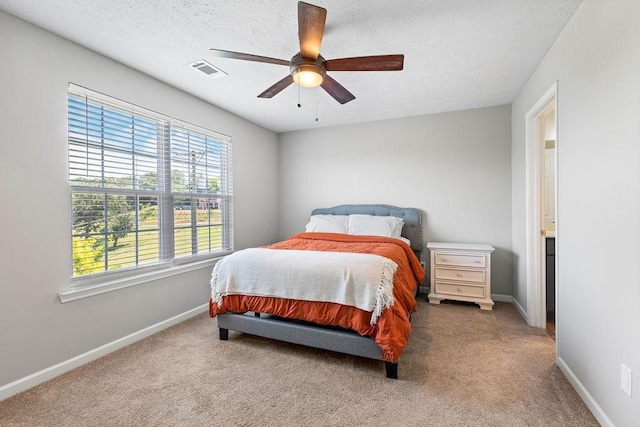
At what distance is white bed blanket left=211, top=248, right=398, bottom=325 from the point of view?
6.48ft

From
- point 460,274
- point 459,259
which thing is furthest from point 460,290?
point 459,259

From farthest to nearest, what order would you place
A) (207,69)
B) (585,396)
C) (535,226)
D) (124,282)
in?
(535,226) → (207,69) → (124,282) → (585,396)

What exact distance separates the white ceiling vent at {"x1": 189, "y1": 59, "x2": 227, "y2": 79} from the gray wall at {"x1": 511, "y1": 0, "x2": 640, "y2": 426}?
2.73 metres

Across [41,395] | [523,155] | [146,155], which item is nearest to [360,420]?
[41,395]

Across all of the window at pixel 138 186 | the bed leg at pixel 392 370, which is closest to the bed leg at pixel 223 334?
the window at pixel 138 186

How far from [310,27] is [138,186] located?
2.13 m

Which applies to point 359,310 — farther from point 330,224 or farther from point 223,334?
point 330,224

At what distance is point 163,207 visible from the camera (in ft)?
9.56

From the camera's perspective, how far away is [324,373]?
6.66 feet

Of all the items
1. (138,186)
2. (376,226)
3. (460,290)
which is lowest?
(460,290)

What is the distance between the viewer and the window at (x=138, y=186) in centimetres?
225

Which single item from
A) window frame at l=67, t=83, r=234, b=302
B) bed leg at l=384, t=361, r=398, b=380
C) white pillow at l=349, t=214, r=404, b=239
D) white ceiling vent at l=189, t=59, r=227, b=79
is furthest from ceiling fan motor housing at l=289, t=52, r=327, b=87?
white pillow at l=349, t=214, r=404, b=239

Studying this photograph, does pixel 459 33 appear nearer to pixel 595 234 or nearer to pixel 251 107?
pixel 595 234

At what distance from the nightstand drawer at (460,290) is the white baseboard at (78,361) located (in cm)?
303
